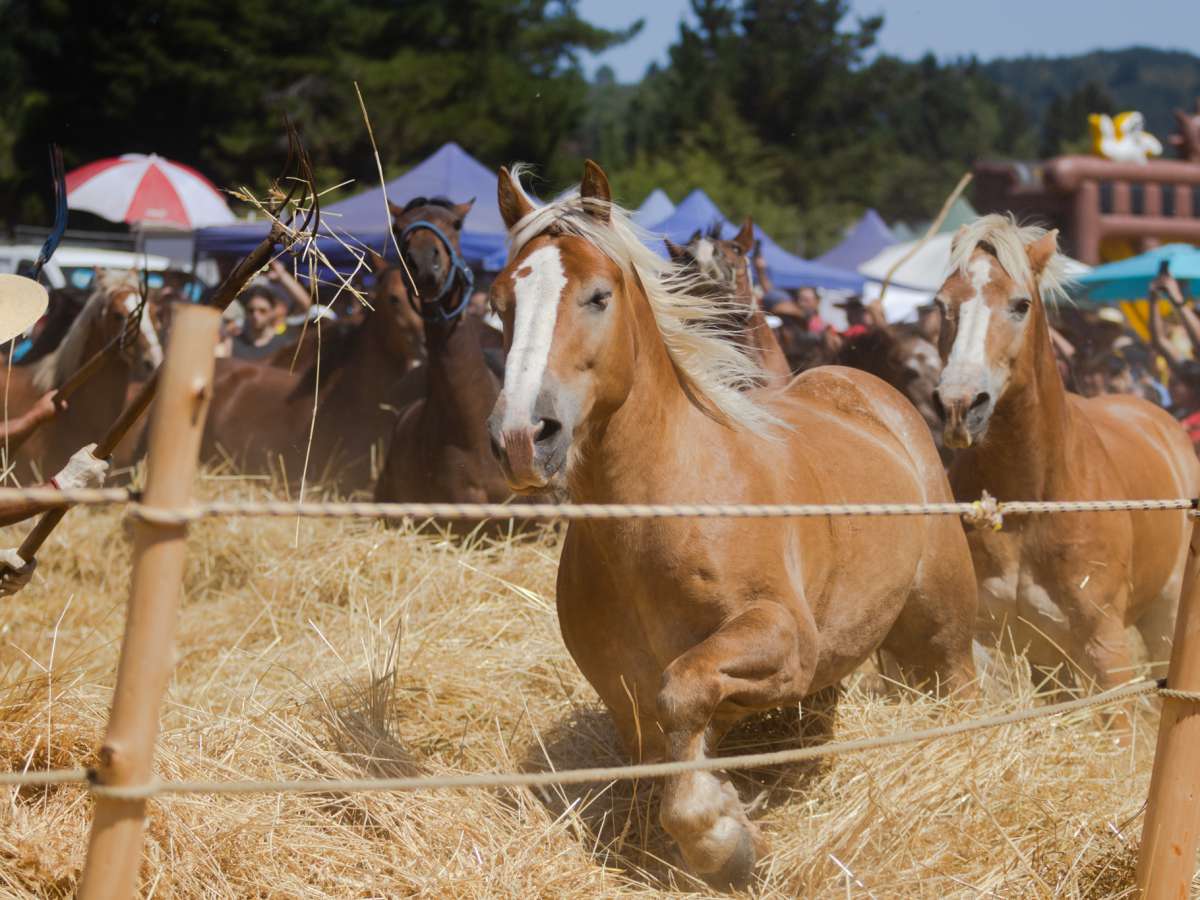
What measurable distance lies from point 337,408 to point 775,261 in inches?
357

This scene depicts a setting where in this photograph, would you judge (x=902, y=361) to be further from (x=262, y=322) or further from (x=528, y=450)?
(x=262, y=322)

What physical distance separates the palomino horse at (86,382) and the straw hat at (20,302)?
3729 mm

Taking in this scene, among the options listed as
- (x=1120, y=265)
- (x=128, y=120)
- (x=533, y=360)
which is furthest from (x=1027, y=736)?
(x=128, y=120)

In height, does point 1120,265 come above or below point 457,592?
above

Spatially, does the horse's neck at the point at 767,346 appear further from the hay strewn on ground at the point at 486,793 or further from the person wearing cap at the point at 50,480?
the person wearing cap at the point at 50,480

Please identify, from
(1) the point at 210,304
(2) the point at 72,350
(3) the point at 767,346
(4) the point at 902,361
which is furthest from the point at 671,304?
(2) the point at 72,350

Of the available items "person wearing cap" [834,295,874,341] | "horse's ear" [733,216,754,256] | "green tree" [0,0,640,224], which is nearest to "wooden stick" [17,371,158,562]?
"horse's ear" [733,216,754,256]

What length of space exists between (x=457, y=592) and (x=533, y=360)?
8.09 ft

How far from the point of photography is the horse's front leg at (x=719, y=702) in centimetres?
285

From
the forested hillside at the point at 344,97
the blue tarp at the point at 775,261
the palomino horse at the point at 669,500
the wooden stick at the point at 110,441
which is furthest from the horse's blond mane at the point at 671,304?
the forested hillside at the point at 344,97

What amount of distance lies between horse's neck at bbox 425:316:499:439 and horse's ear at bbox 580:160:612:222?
3178 mm

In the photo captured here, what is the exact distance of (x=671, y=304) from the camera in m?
3.33

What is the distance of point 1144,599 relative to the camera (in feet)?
17.0

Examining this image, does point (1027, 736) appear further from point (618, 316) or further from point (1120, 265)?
point (1120, 265)
